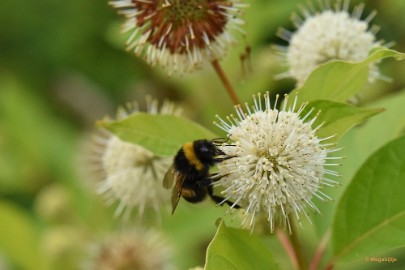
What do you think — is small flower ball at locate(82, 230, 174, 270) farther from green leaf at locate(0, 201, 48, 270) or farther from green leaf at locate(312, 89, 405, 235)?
green leaf at locate(312, 89, 405, 235)

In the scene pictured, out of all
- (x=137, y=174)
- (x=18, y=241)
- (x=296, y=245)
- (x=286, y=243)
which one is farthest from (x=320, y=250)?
(x=18, y=241)

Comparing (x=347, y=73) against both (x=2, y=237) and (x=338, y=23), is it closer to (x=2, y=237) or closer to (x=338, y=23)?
(x=338, y=23)

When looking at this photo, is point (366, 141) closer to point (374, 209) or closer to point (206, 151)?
point (374, 209)

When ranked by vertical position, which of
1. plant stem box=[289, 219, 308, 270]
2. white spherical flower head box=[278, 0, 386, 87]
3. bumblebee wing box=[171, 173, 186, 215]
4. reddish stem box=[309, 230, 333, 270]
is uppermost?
white spherical flower head box=[278, 0, 386, 87]

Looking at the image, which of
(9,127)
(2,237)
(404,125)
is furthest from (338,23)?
(9,127)

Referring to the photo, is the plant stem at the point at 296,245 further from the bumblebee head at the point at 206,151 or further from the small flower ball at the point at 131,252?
the small flower ball at the point at 131,252

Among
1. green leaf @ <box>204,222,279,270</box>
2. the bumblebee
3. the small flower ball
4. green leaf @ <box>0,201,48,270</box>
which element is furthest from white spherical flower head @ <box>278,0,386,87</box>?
green leaf @ <box>0,201,48,270</box>
